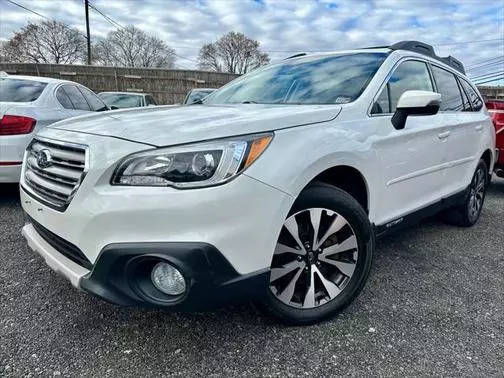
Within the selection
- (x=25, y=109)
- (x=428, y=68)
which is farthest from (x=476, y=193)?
(x=25, y=109)

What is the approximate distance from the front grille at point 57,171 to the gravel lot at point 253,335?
73 centimetres

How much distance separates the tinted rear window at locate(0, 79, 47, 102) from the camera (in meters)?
4.39

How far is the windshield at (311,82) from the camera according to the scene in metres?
2.60

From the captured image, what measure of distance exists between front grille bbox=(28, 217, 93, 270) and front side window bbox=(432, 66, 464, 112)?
3.06 m

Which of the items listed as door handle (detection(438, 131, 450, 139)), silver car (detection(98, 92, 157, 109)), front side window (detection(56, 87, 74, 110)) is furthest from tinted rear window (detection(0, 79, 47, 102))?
silver car (detection(98, 92, 157, 109))

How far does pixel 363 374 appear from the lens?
1812mm

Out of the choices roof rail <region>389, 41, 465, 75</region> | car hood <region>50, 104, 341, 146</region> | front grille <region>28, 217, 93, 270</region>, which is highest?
roof rail <region>389, 41, 465, 75</region>

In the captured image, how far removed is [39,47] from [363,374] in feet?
156

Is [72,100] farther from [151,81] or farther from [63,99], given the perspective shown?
[151,81]

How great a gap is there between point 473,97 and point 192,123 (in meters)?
3.56

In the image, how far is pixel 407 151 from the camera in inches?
107

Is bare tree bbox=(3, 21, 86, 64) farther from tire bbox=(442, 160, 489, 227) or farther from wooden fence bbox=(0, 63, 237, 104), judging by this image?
tire bbox=(442, 160, 489, 227)

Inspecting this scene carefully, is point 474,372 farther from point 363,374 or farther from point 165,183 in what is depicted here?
point 165,183

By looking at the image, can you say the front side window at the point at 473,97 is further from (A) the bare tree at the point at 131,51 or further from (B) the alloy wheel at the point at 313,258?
(A) the bare tree at the point at 131,51
